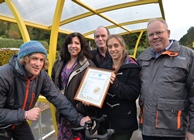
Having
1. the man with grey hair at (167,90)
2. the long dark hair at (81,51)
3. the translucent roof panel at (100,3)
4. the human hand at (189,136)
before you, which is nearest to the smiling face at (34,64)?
the long dark hair at (81,51)

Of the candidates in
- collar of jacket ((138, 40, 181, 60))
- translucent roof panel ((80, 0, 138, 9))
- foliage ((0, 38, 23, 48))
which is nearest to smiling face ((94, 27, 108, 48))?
collar of jacket ((138, 40, 181, 60))

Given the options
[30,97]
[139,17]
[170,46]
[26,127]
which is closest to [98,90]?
[30,97]

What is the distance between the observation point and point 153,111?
6.10 feet

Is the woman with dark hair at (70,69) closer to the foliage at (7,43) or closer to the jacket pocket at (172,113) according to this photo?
the jacket pocket at (172,113)

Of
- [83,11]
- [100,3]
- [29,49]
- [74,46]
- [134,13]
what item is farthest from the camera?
[134,13]

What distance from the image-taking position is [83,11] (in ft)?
19.6

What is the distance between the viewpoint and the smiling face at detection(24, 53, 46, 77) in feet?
6.29

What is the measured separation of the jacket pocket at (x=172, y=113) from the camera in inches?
70.2

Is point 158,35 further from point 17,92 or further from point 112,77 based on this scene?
point 17,92

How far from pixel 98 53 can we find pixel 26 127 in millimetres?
1482

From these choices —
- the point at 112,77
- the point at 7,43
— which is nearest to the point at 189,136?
the point at 112,77

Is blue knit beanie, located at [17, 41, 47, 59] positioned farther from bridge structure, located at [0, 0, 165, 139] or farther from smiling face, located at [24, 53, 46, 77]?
bridge structure, located at [0, 0, 165, 139]

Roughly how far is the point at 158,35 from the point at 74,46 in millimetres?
1062

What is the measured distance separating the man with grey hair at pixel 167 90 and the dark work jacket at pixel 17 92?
0.83 m
